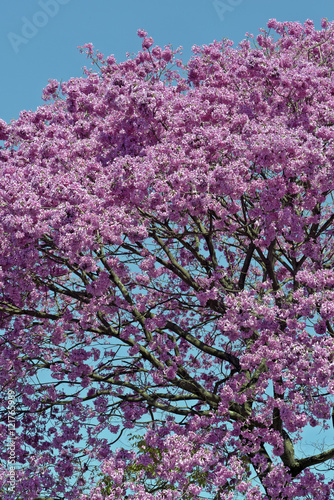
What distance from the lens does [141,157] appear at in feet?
37.4

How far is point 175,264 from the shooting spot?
1334 cm


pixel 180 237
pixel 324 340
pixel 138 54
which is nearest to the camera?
pixel 324 340

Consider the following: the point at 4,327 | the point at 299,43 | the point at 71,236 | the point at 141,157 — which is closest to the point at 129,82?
the point at 141,157

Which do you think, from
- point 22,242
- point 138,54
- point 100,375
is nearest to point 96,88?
point 138,54

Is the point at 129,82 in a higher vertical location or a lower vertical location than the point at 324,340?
higher

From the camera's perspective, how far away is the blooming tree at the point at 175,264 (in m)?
10.5

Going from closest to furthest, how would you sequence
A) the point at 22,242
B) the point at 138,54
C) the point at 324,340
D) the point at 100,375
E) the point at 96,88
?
1. the point at 324,340
2. the point at 22,242
3. the point at 100,375
4. the point at 96,88
5. the point at 138,54

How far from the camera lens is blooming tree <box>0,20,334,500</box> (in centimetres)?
1054

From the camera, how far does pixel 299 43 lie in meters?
15.3

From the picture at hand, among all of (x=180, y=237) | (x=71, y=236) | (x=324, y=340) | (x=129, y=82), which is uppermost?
(x=129, y=82)

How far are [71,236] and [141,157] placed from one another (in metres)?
2.34

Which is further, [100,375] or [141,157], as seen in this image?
[100,375]

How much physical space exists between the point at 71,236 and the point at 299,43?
29.3 ft

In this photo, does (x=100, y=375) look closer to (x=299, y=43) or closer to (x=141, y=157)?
(x=141, y=157)
